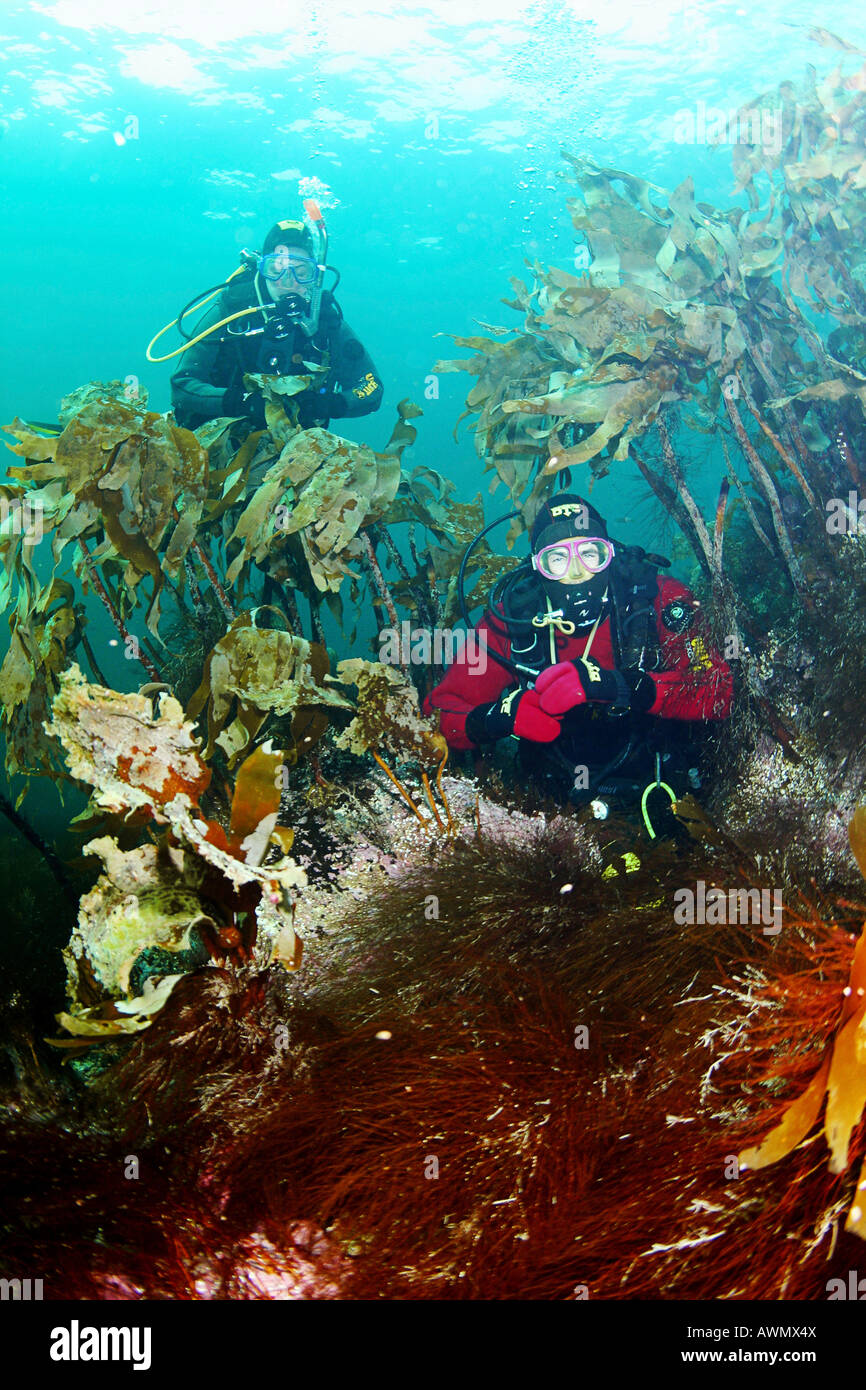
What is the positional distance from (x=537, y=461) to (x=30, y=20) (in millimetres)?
15099

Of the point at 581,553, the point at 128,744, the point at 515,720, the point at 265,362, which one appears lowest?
the point at 128,744

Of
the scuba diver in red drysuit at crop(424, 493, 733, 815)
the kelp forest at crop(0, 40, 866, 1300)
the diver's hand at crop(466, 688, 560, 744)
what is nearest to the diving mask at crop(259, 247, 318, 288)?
the kelp forest at crop(0, 40, 866, 1300)

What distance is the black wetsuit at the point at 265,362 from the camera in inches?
138

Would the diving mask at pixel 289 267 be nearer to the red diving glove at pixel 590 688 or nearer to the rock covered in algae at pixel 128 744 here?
the red diving glove at pixel 590 688

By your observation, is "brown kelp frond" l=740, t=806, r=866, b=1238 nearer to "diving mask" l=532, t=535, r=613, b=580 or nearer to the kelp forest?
the kelp forest

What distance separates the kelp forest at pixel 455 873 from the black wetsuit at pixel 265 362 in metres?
0.38

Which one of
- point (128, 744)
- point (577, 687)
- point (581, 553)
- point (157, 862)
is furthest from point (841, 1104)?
point (581, 553)

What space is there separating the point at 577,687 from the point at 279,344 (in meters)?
2.57

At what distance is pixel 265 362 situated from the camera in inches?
148

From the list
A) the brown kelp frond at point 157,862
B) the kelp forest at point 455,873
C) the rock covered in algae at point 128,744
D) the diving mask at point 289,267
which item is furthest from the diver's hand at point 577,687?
the diving mask at point 289,267

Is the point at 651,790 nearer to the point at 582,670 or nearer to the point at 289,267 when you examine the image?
the point at 582,670

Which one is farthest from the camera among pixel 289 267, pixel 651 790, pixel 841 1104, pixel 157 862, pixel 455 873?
pixel 289 267

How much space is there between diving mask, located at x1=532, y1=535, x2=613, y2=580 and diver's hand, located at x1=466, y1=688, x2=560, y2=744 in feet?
2.17

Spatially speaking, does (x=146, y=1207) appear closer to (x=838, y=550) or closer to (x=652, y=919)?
(x=652, y=919)
